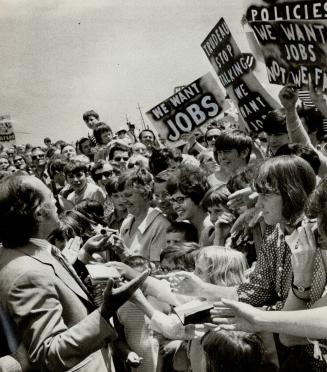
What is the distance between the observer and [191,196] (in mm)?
3521

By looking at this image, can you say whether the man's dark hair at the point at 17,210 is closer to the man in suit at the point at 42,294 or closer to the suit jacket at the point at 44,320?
the man in suit at the point at 42,294

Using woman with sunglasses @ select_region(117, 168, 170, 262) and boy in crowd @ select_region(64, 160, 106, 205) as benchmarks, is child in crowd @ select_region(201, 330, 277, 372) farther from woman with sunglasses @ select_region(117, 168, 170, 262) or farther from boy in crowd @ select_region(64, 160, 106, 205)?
boy in crowd @ select_region(64, 160, 106, 205)

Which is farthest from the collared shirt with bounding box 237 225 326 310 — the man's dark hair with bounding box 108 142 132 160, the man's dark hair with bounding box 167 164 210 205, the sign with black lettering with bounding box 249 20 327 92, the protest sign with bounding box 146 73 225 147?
the man's dark hair with bounding box 108 142 132 160

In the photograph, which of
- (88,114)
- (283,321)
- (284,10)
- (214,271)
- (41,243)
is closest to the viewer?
(283,321)

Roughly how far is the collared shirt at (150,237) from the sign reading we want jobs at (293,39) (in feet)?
4.11

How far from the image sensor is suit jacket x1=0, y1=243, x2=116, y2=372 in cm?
184

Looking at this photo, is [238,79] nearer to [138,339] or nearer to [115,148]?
[138,339]

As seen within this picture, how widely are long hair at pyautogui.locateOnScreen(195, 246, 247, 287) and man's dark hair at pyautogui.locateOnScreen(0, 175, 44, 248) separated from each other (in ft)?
2.66

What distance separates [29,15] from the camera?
5930 millimetres

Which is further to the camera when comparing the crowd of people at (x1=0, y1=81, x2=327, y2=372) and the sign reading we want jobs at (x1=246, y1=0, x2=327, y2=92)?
the sign reading we want jobs at (x1=246, y1=0, x2=327, y2=92)

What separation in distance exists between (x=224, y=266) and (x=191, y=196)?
1.15 metres

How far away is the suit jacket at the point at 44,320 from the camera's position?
184 cm

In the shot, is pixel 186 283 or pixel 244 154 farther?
pixel 244 154

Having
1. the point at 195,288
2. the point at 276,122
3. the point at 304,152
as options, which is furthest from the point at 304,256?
the point at 276,122
